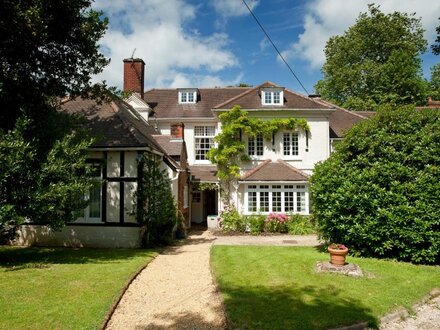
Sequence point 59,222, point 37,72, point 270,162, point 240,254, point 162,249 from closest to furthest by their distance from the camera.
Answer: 1. point 59,222
2. point 37,72
3. point 240,254
4. point 162,249
5. point 270,162

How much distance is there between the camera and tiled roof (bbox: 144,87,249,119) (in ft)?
77.6

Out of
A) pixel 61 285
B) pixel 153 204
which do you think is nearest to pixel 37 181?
pixel 61 285

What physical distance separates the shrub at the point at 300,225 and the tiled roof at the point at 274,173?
2.15 metres

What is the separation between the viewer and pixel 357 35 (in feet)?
122

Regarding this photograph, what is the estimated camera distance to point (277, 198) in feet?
64.4

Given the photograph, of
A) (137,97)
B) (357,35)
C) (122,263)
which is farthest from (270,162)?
(357,35)

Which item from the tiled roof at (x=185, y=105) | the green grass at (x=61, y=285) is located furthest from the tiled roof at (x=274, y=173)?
the green grass at (x=61, y=285)

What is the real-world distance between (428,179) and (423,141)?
123 centimetres

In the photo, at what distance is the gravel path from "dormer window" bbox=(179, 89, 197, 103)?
1567 centimetres

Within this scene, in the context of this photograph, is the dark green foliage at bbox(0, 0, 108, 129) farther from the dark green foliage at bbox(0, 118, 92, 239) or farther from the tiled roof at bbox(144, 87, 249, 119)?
the tiled roof at bbox(144, 87, 249, 119)

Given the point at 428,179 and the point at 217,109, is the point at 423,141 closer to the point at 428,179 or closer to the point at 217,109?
the point at 428,179

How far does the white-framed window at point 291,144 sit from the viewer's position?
69.7ft

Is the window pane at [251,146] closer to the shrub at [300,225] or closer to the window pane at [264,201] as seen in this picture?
the window pane at [264,201]

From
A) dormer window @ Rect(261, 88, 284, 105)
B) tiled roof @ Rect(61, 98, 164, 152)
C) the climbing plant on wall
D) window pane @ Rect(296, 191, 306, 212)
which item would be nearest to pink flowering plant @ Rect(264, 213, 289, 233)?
window pane @ Rect(296, 191, 306, 212)
